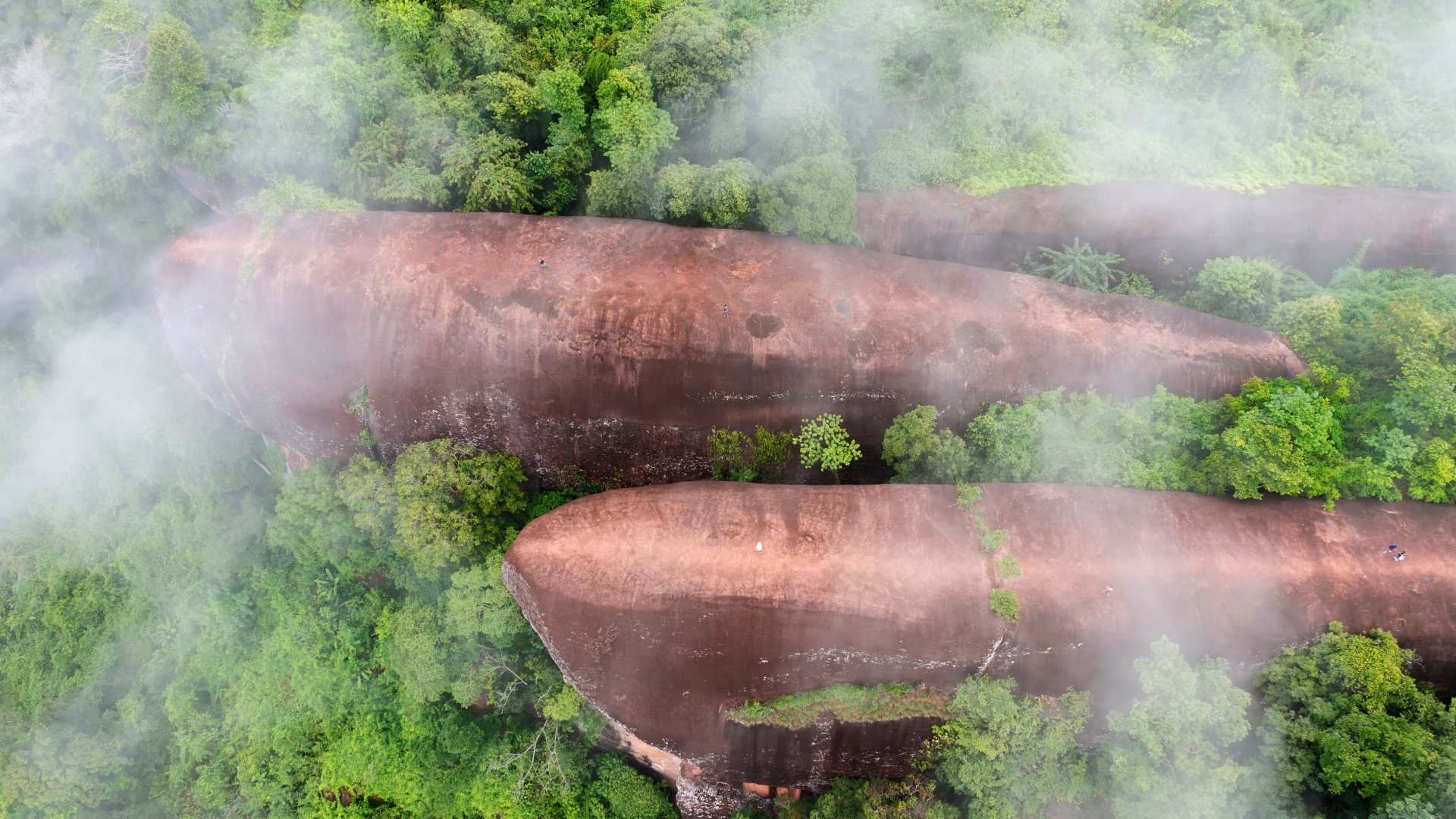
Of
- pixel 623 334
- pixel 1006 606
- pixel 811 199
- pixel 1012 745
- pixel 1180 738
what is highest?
pixel 811 199

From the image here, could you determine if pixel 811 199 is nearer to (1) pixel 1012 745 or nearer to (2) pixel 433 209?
(2) pixel 433 209

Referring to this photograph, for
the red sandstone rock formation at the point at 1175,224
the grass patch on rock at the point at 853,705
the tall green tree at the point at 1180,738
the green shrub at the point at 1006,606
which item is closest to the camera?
the tall green tree at the point at 1180,738

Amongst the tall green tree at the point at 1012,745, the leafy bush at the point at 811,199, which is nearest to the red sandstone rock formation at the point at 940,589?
the tall green tree at the point at 1012,745

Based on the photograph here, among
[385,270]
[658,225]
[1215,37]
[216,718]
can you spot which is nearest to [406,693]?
[216,718]

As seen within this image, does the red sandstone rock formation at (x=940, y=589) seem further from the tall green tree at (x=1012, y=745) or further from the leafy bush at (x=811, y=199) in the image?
the leafy bush at (x=811, y=199)

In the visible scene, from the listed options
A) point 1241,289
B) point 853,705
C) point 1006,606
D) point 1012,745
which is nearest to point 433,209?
point 853,705

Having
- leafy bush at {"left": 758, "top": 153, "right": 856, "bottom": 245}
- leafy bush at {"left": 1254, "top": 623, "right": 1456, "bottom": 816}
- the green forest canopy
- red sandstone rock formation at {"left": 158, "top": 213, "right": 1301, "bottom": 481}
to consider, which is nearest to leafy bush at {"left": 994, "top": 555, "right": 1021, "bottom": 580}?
the green forest canopy

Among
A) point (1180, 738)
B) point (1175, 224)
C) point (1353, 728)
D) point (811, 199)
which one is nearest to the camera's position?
point (1353, 728)
